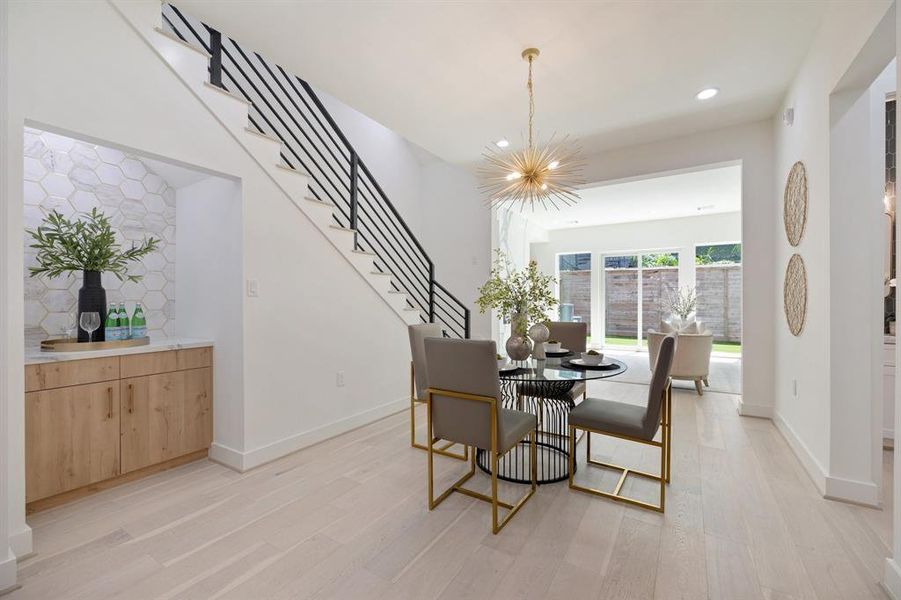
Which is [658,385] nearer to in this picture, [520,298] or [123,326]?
[520,298]

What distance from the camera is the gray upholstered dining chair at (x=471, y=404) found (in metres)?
1.92

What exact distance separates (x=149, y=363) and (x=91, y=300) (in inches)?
20.4

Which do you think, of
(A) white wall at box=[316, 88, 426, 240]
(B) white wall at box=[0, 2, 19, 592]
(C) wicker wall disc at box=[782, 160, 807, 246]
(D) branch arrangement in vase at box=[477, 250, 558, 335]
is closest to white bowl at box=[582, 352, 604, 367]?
(D) branch arrangement in vase at box=[477, 250, 558, 335]

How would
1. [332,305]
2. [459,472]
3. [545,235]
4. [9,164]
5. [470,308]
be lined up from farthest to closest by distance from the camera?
[545,235] < [470,308] < [332,305] < [459,472] < [9,164]

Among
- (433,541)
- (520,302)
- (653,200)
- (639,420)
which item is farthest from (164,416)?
(653,200)

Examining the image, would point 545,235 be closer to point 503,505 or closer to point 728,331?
point 728,331

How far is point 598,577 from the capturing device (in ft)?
5.34

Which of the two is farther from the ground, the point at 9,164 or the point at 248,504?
the point at 9,164

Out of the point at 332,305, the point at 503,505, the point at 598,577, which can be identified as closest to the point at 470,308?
the point at 332,305

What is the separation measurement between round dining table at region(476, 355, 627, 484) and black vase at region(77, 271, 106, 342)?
260cm

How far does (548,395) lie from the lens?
2848 millimetres

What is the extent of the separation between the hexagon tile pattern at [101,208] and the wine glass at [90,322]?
43 cm

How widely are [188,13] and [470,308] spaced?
4.42m

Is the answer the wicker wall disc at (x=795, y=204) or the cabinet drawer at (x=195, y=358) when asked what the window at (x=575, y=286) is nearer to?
the wicker wall disc at (x=795, y=204)
